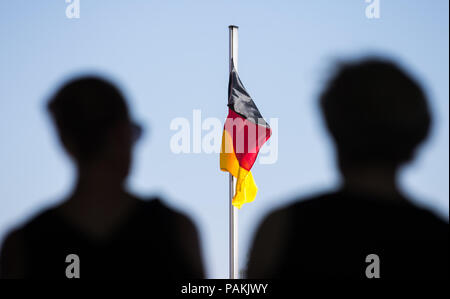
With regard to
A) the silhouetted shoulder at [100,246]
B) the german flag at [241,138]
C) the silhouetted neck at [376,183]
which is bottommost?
the silhouetted shoulder at [100,246]

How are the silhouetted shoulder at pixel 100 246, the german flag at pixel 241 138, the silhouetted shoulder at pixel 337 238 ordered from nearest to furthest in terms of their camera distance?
the german flag at pixel 241 138 < the silhouetted shoulder at pixel 100 246 < the silhouetted shoulder at pixel 337 238

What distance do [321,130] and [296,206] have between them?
0.66 m

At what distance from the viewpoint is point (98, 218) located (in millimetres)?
5805

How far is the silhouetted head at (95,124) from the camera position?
584 centimetres

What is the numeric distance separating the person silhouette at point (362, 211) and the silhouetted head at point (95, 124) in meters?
1.30

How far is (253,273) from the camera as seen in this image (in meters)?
5.93

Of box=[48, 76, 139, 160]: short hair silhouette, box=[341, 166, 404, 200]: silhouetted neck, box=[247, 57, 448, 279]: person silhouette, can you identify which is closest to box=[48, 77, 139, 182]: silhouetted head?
box=[48, 76, 139, 160]: short hair silhouette

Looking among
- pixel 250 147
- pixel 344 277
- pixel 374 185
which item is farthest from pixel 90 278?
pixel 374 185

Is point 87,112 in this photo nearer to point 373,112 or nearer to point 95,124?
point 95,124

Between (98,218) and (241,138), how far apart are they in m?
1.34

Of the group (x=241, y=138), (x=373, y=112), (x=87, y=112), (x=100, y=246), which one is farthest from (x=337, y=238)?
(x=87, y=112)

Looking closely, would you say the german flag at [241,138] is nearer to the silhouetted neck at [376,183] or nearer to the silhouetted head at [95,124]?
the silhouetted head at [95,124]

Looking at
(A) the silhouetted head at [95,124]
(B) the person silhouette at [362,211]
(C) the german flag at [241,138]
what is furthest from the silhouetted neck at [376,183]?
(A) the silhouetted head at [95,124]
